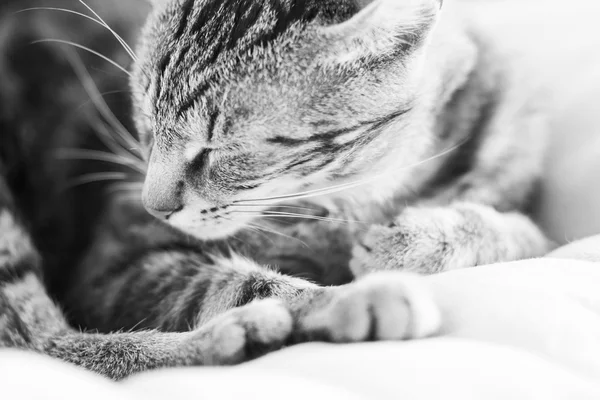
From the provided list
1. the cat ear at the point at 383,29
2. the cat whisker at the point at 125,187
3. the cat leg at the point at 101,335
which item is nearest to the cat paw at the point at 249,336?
the cat leg at the point at 101,335

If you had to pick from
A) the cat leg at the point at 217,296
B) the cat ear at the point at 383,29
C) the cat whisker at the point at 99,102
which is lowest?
the cat leg at the point at 217,296

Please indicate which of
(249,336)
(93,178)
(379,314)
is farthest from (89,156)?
Result: (379,314)

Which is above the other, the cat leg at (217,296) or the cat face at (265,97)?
the cat face at (265,97)

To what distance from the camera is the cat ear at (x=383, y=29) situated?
731 mm

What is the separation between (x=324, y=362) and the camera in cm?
52

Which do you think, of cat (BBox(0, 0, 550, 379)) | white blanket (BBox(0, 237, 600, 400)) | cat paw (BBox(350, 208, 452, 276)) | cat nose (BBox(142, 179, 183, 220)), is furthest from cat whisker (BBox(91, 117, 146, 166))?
white blanket (BBox(0, 237, 600, 400))

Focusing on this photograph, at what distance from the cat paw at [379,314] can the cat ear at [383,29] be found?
1.12 feet

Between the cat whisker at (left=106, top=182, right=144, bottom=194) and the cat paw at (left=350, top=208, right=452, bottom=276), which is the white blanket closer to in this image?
the cat paw at (left=350, top=208, right=452, bottom=276)

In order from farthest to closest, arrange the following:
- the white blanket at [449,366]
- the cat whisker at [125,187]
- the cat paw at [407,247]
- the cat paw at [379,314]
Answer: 1. the cat whisker at [125,187]
2. the cat paw at [407,247]
3. the cat paw at [379,314]
4. the white blanket at [449,366]

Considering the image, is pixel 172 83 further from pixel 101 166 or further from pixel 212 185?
pixel 101 166

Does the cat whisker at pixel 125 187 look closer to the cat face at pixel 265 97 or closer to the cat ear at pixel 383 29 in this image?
the cat face at pixel 265 97

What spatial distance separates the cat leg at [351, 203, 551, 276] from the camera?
85cm

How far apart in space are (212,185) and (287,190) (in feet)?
0.40

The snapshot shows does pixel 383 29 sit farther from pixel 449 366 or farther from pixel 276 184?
pixel 449 366
